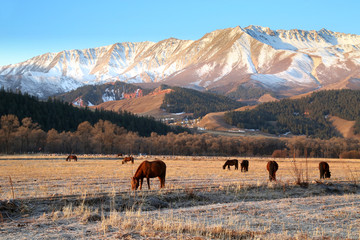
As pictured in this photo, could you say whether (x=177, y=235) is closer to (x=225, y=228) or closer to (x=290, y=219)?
(x=225, y=228)

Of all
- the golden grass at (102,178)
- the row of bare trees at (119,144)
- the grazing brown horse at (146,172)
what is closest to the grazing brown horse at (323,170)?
the golden grass at (102,178)

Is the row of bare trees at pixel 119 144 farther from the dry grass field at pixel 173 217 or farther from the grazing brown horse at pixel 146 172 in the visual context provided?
the dry grass field at pixel 173 217

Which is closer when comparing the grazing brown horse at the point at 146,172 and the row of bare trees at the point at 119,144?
→ the grazing brown horse at the point at 146,172

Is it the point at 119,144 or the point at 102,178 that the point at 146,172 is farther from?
the point at 119,144

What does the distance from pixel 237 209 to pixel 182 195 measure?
459 cm

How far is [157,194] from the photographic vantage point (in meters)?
21.2

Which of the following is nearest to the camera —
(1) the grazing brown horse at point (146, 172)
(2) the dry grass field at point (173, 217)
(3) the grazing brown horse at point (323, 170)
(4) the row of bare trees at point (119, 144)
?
(2) the dry grass field at point (173, 217)

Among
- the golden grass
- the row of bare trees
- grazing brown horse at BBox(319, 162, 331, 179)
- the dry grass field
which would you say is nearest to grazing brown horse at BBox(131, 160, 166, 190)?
the golden grass

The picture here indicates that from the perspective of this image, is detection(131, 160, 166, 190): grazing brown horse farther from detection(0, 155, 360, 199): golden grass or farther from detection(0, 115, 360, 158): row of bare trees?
detection(0, 115, 360, 158): row of bare trees

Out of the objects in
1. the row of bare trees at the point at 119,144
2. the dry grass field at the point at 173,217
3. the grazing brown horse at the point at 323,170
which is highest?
the row of bare trees at the point at 119,144

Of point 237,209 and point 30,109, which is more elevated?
point 30,109

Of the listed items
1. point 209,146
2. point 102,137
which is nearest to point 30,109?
point 102,137

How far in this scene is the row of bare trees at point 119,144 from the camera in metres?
126

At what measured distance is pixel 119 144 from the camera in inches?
5758
